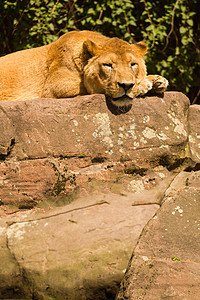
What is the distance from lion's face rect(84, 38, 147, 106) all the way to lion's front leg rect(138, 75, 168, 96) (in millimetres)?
73

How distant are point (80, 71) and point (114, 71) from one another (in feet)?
1.84

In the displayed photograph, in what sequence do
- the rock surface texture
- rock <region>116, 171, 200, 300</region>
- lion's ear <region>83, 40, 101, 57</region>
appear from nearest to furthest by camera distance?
1. rock <region>116, 171, 200, 300</region>
2. the rock surface texture
3. lion's ear <region>83, 40, 101, 57</region>

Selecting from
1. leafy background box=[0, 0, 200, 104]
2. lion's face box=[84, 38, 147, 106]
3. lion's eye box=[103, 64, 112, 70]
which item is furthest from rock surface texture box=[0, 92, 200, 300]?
leafy background box=[0, 0, 200, 104]

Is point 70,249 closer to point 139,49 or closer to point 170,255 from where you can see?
point 170,255

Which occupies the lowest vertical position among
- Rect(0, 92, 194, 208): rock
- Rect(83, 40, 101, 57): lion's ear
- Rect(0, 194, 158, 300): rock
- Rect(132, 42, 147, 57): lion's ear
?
Rect(0, 194, 158, 300): rock

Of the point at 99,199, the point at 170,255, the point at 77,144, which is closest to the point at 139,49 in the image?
the point at 77,144

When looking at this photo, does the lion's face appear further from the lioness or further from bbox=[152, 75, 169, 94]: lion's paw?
bbox=[152, 75, 169, 94]: lion's paw

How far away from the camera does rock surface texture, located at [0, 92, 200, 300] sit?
295 centimetres

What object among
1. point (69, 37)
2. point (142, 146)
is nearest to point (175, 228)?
point (142, 146)

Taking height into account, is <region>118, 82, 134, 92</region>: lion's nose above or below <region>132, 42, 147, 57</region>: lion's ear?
below

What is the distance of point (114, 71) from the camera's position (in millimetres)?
4074

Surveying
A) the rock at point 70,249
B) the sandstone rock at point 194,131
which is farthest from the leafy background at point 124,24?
the rock at point 70,249

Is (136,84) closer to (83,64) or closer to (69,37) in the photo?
(83,64)

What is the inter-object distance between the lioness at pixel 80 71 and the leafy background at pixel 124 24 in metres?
2.10
